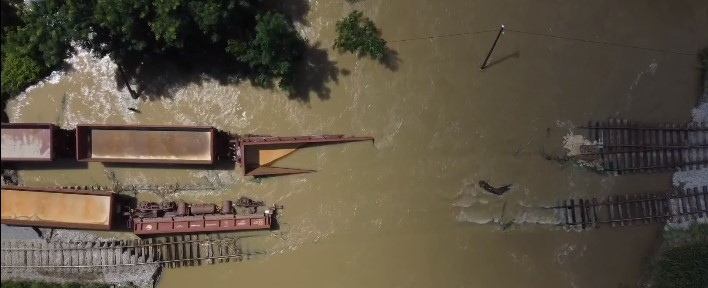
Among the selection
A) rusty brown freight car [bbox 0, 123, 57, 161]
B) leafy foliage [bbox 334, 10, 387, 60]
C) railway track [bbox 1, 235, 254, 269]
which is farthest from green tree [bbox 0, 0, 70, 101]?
leafy foliage [bbox 334, 10, 387, 60]

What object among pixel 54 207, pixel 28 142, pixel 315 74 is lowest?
pixel 54 207

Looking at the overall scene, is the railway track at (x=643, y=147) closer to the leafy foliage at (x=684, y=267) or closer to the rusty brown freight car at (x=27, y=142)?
the leafy foliage at (x=684, y=267)

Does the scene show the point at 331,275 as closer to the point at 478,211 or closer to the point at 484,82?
the point at 478,211

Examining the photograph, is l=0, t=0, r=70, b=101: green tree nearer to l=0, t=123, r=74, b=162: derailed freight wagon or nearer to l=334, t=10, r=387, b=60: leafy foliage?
l=0, t=123, r=74, b=162: derailed freight wagon

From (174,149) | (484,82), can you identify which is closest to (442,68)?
(484,82)

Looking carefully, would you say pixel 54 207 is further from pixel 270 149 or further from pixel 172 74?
pixel 270 149

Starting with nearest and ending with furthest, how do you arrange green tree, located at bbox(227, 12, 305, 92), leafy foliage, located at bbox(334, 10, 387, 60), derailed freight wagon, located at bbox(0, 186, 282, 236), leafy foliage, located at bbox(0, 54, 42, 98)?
green tree, located at bbox(227, 12, 305, 92) → derailed freight wagon, located at bbox(0, 186, 282, 236) → leafy foliage, located at bbox(0, 54, 42, 98) → leafy foliage, located at bbox(334, 10, 387, 60)

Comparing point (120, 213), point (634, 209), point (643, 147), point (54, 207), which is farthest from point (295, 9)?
point (634, 209)
